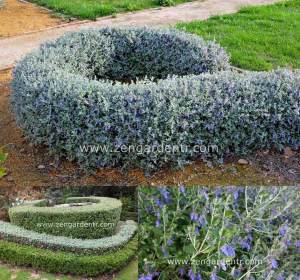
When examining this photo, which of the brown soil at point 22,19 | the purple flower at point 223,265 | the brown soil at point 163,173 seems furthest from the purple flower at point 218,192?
the brown soil at point 22,19

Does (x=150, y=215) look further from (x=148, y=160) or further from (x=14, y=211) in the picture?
(x=148, y=160)

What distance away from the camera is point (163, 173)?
484cm

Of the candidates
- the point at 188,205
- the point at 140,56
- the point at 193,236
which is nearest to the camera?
the point at 193,236

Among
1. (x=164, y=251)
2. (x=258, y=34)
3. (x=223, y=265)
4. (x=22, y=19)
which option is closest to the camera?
(x=223, y=265)

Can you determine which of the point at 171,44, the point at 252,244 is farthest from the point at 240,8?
the point at 252,244

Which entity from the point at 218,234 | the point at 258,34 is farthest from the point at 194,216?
the point at 258,34

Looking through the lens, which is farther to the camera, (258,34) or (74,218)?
(258,34)

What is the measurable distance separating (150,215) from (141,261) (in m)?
0.27

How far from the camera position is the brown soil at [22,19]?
997 centimetres

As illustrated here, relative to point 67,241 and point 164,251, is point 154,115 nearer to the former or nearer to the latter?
point 67,241

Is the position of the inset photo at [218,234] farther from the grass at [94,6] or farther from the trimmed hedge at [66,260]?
the grass at [94,6]

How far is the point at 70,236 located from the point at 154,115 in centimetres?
187

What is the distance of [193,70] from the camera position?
20.6ft

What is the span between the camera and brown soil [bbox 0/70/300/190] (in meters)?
4.73
